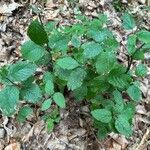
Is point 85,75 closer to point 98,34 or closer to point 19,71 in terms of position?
point 98,34

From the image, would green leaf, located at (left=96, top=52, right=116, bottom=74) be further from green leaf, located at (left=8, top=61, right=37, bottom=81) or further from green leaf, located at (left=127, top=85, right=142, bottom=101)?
green leaf, located at (left=8, top=61, right=37, bottom=81)

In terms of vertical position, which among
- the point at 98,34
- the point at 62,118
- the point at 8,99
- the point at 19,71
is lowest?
the point at 62,118

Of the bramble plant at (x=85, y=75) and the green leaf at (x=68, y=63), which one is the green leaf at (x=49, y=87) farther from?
the green leaf at (x=68, y=63)

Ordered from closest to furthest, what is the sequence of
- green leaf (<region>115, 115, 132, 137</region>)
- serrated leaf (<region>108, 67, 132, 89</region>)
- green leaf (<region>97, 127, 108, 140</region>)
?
green leaf (<region>115, 115, 132, 137</region>) < serrated leaf (<region>108, 67, 132, 89</region>) < green leaf (<region>97, 127, 108, 140</region>)

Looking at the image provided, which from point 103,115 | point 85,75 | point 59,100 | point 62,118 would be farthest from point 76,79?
point 62,118

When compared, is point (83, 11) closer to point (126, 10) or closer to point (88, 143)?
point (126, 10)

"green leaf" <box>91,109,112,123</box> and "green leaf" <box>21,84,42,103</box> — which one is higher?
"green leaf" <box>21,84,42,103</box>

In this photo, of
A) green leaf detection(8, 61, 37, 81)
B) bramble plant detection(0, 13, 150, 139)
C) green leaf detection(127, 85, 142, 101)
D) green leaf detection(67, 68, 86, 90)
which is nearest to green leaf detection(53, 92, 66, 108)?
bramble plant detection(0, 13, 150, 139)

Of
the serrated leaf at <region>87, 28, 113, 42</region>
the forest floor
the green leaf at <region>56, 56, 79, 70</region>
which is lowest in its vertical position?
the forest floor
